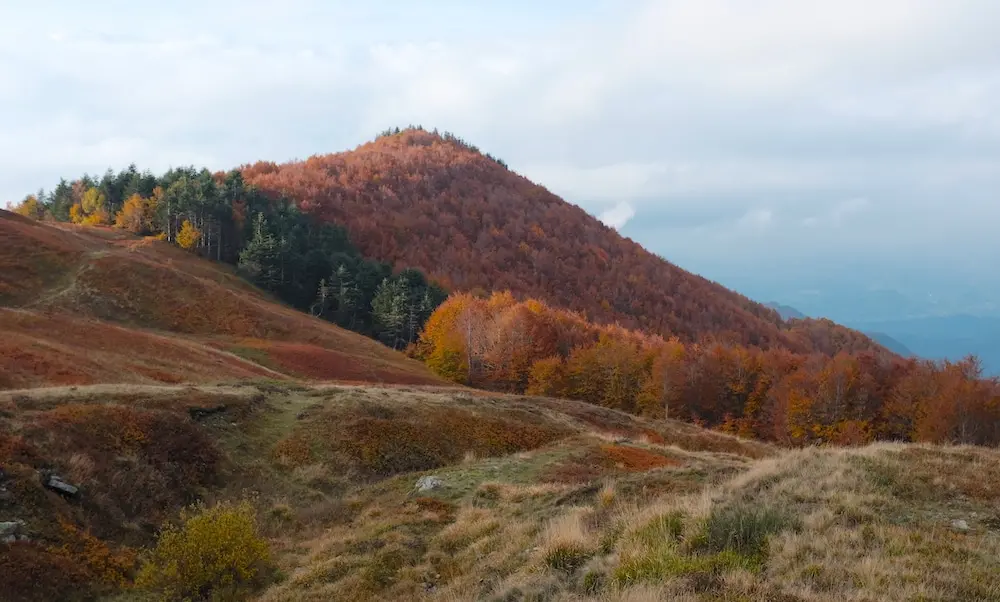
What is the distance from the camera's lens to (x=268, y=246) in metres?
106

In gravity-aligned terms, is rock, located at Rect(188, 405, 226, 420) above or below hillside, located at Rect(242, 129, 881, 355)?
below

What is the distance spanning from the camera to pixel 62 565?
13.0 m

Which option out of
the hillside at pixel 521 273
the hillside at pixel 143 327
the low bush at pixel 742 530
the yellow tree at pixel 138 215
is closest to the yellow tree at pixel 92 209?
the yellow tree at pixel 138 215

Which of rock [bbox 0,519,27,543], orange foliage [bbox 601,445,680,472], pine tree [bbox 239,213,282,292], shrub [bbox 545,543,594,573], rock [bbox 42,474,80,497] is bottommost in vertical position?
rock [bbox 0,519,27,543]

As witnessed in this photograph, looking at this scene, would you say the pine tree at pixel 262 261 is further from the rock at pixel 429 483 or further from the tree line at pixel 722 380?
the rock at pixel 429 483

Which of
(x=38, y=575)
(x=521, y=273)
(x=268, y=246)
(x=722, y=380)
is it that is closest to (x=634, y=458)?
(x=38, y=575)

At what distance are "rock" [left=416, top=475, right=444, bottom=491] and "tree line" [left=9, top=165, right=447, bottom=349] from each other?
82.3 metres

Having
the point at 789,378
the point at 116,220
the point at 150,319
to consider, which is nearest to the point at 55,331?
the point at 150,319

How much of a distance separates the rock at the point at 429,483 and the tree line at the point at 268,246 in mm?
82283

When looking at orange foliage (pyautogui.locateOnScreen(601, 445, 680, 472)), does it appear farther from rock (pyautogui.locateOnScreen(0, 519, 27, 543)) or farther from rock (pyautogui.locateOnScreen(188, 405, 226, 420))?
rock (pyautogui.locateOnScreen(0, 519, 27, 543))

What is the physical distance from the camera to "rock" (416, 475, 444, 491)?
67.2ft

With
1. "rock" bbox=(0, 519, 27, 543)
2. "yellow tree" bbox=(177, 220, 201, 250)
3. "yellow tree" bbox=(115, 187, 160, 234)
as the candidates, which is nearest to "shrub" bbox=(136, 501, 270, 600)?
"rock" bbox=(0, 519, 27, 543)

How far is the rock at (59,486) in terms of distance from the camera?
50.9ft

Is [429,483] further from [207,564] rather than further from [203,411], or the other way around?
[203,411]
